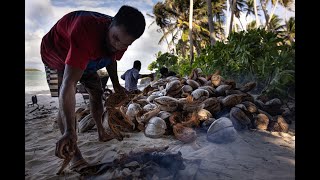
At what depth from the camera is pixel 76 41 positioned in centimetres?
195

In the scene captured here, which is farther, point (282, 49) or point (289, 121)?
point (282, 49)

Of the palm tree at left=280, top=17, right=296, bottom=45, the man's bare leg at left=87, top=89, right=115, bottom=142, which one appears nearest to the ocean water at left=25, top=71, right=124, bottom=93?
the man's bare leg at left=87, top=89, right=115, bottom=142

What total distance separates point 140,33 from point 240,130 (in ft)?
4.15

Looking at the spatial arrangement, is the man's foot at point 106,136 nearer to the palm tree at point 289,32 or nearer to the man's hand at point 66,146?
→ the man's hand at point 66,146

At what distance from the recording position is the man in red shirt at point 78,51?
191cm

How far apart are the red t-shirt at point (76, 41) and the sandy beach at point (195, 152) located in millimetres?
419

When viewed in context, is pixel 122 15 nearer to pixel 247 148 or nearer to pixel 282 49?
pixel 247 148

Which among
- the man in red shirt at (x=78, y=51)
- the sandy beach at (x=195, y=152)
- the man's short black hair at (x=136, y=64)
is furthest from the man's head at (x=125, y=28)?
the sandy beach at (x=195, y=152)

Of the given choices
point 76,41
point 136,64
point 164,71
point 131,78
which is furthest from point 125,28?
point 164,71

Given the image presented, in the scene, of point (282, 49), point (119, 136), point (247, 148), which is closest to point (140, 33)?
point (119, 136)

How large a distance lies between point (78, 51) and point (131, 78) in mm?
908

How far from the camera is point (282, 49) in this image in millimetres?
2891
